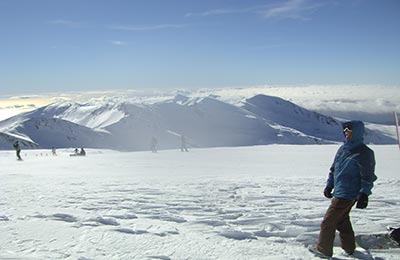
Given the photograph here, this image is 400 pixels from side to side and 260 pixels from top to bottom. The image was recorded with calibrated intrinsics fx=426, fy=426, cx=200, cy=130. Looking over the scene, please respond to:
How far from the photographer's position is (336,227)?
6.43 m

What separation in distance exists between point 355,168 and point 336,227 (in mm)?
965

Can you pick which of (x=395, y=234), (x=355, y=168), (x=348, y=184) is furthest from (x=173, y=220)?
(x=395, y=234)

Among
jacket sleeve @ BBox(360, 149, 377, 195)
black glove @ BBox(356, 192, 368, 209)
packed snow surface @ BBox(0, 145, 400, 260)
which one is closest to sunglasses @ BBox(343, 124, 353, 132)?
jacket sleeve @ BBox(360, 149, 377, 195)

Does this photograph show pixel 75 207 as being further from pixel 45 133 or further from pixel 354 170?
pixel 45 133

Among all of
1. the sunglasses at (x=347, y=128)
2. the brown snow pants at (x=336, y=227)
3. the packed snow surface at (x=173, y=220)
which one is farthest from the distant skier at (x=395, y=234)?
the sunglasses at (x=347, y=128)

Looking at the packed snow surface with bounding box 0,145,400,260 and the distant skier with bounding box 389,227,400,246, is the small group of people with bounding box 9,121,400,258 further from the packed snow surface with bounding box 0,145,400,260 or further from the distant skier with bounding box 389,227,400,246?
the distant skier with bounding box 389,227,400,246

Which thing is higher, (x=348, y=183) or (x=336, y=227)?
(x=348, y=183)

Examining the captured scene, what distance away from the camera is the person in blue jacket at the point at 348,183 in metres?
6.13

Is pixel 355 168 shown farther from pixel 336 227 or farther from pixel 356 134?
pixel 336 227

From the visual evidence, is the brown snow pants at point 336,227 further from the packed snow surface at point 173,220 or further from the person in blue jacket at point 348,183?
the packed snow surface at point 173,220

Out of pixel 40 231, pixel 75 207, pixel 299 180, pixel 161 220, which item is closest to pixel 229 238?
pixel 161 220

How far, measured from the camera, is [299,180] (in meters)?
14.8

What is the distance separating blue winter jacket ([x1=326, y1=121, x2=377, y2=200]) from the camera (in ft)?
20.0

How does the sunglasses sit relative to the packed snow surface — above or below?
above
